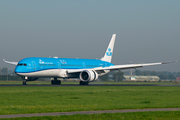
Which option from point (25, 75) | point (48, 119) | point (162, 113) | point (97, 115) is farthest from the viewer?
point (25, 75)

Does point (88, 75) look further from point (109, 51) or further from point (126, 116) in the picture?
point (126, 116)

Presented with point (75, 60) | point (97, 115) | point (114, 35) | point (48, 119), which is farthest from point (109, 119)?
point (114, 35)

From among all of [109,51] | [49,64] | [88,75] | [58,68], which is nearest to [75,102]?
[49,64]

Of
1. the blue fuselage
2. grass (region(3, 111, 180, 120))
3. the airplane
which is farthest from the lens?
the airplane

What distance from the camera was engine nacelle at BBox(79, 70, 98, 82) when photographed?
196 feet

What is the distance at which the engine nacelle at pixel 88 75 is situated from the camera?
5984 centimetres

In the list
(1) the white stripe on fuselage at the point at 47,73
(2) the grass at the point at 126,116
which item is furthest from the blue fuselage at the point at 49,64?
(2) the grass at the point at 126,116

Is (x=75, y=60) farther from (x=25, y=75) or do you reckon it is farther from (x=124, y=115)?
(x=124, y=115)

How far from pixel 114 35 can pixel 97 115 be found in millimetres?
59957

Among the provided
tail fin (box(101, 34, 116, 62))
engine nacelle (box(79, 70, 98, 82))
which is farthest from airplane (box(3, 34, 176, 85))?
tail fin (box(101, 34, 116, 62))

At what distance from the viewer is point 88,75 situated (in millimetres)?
60219

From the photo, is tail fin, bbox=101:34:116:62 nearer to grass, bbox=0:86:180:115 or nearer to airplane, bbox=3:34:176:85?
airplane, bbox=3:34:176:85

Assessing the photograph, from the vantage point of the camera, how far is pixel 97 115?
1880cm

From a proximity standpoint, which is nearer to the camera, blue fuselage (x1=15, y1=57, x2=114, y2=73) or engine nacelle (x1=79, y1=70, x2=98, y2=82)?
blue fuselage (x1=15, y1=57, x2=114, y2=73)
